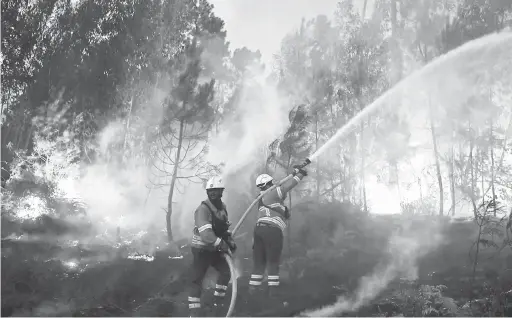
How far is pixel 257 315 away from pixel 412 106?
1711cm

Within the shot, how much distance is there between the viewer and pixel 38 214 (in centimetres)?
1454

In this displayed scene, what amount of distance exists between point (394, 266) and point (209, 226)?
302 inches

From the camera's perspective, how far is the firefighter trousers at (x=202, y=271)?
6.59m

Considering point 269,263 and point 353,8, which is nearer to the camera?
point 269,263

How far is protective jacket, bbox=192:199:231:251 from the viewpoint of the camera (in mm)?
6473

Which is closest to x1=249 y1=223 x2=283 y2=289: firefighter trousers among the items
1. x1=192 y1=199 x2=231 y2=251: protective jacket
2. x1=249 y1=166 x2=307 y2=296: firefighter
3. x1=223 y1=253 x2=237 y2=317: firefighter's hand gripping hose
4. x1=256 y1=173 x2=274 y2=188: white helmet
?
x1=249 y1=166 x2=307 y2=296: firefighter

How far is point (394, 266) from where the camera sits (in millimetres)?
11891

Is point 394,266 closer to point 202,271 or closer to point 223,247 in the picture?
point 223,247

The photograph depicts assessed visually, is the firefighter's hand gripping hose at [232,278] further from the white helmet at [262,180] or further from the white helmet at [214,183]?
the white helmet at [262,180]

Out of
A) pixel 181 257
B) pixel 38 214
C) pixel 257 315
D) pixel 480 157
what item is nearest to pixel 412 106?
pixel 480 157

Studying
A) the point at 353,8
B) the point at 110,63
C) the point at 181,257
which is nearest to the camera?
the point at 181,257

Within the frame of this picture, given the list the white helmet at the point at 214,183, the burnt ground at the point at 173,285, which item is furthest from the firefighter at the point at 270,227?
the white helmet at the point at 214,183

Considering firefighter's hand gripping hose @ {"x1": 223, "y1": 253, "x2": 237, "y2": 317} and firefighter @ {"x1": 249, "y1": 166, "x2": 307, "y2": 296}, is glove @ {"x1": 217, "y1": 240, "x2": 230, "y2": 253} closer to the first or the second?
firefighter's hand gripping hose @ {"x1": 223, "y1": 253, "x2": 237, "y2": 317}

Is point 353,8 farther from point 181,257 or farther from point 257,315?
point 257,315
